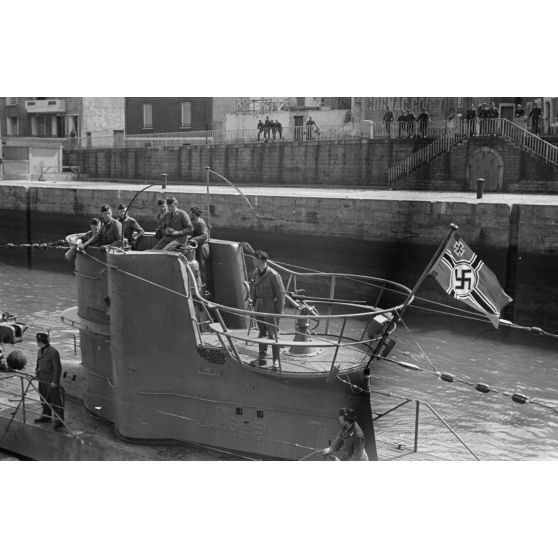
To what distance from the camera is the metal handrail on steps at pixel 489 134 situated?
1548 centimetres

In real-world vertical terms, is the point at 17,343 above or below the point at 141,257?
below

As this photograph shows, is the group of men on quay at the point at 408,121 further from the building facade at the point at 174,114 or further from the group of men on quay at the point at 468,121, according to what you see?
the building facade at the point at 174,114

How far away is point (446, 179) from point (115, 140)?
6.82 meters

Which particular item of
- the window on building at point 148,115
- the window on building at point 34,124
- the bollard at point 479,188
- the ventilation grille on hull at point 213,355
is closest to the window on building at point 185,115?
the window on building at point 148,115

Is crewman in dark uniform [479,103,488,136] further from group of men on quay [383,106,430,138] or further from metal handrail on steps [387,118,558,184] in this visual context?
group of men on quay [383,106,430,138]

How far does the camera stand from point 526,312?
14383 mm

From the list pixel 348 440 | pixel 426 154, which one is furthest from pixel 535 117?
pixel 348 440

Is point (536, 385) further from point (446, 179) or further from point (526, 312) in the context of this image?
point (446, 179)

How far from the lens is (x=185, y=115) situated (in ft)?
41.1

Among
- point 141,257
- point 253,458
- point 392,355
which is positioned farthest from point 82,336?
point 392,355

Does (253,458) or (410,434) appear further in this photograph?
(410,434)

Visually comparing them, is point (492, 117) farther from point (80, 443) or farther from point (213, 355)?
point (80, 443)

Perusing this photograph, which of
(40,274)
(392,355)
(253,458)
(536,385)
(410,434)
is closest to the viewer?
(253,458)

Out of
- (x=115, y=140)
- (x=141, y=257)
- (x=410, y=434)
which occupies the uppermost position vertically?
(x=115, y=140)
